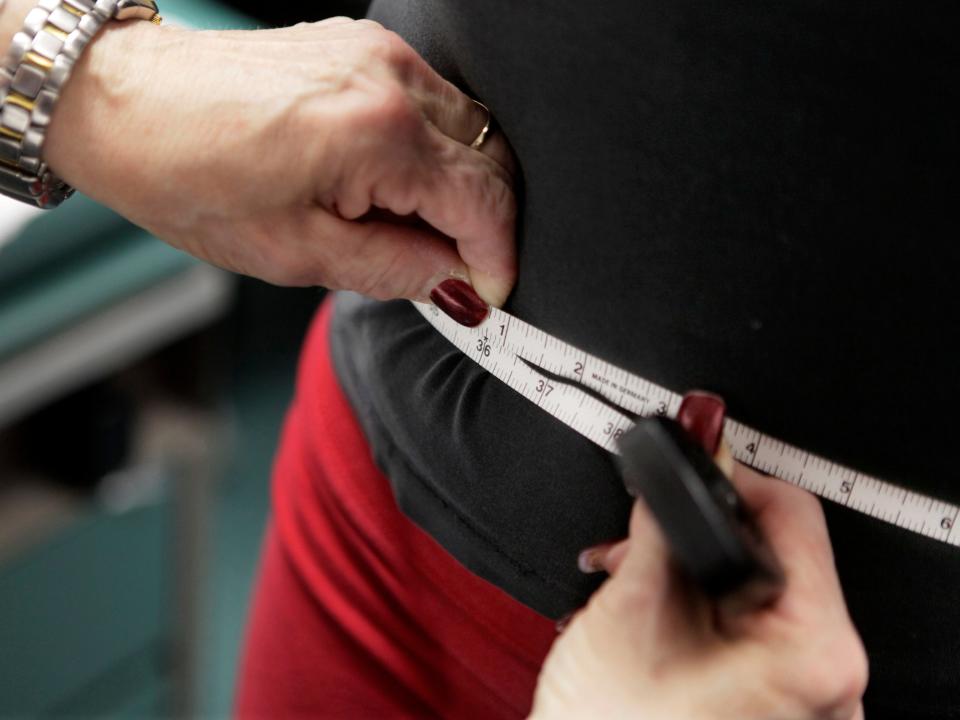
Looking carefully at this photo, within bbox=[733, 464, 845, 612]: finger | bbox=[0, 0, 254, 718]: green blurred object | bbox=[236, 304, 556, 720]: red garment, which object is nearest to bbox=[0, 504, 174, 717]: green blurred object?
bbox=[0, 0, 254, 718]: green blurred object

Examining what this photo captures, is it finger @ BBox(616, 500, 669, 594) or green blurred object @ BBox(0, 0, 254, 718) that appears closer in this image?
finger @ BBox(616, 500, 669, 594)

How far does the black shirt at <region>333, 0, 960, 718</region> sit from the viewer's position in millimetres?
440

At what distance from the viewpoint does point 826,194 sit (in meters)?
0.46

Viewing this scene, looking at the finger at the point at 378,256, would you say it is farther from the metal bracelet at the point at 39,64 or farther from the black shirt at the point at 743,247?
the metal bracelet at the point at 39,64

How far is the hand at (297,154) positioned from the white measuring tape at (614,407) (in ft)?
0.11

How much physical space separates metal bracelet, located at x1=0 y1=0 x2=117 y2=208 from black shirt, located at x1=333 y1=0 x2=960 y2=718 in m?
0.20

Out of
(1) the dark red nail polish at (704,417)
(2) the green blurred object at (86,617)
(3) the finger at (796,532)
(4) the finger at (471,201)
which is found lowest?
(2) the green blurred object at (86,617)

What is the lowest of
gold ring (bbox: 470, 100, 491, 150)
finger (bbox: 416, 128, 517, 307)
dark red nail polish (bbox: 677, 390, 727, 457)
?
dark red nail polish (bbox: 677, 390, 727, 457)

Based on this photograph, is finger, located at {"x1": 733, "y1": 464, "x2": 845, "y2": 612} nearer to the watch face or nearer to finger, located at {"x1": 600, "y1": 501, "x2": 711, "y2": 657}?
finger, located at {"x1": 600, "y1": 501, "x2": 711, "y2": 657}

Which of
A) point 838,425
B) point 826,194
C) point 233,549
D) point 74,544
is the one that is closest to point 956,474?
point 838,425

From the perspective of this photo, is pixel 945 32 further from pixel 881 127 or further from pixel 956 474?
pixel 956 474

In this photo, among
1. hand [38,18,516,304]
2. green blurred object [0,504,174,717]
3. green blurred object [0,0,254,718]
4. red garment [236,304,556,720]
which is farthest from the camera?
green blurred object [0,504,174,717]

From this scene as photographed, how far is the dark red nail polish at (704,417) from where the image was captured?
51 cm

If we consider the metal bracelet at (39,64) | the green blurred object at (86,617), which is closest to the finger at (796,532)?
the metal bracelet at (39,64)
